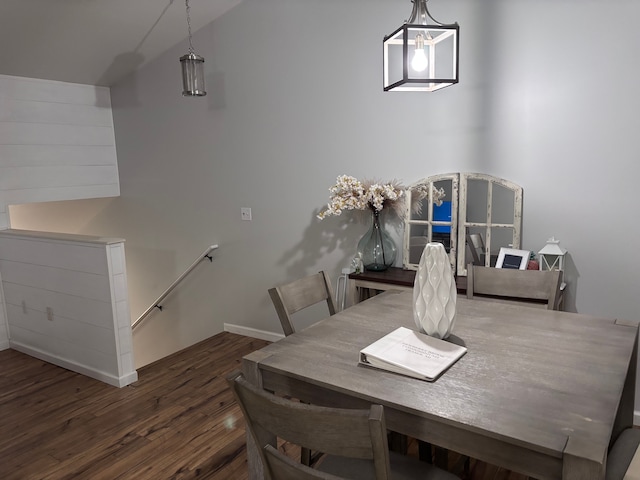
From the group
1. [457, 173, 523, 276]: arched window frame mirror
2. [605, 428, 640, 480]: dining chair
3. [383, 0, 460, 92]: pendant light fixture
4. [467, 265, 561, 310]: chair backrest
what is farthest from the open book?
[457, 173, 523, 276]: arched window frame mirror

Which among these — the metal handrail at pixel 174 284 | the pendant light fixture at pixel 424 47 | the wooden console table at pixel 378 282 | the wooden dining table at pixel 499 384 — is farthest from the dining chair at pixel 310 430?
the metal handrail at pixel 174 284

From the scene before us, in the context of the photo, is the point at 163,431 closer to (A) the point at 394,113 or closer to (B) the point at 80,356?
(B) the point at 80,356

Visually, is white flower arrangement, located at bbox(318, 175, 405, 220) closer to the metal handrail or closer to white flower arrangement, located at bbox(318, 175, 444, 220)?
white flower arrangement, located at bbox(318, 175, 444, 220)

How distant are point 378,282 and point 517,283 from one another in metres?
0.95

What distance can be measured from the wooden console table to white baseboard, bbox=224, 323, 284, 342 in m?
1.01

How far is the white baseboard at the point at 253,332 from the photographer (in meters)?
3.95

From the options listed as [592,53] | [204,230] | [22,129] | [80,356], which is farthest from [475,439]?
[22,129]

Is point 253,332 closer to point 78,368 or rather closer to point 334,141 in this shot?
point 78,368

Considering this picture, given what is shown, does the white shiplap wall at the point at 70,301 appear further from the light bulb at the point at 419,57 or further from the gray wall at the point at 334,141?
the light bulb at the point at 419,57

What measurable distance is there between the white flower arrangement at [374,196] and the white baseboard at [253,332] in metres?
1.29

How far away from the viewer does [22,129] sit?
4.04 metres

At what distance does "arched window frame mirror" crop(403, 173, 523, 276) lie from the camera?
283 cm

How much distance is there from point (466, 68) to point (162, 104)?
260 cm

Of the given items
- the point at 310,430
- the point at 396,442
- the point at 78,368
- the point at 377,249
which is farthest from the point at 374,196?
the point at 78,368
